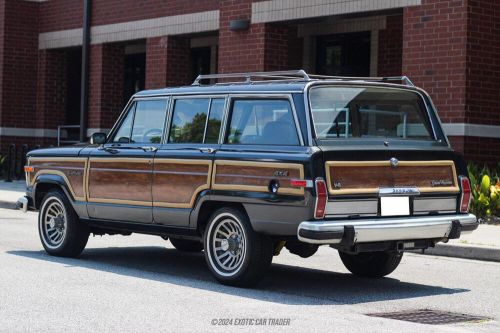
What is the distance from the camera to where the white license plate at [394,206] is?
9.09 meters

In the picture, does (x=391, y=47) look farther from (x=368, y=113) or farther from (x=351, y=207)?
(x=351, y=207)

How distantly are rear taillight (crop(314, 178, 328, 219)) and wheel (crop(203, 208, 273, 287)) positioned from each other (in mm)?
759

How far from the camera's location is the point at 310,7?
19.8 m

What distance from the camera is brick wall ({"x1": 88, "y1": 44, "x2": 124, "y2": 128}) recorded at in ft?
85.4

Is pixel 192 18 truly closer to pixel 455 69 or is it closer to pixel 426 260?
pixel 455 69

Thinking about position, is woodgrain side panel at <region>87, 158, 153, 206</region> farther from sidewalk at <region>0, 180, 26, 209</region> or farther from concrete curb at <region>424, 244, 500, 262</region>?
sidewalk at <region>0, 180, 26, 209</region>

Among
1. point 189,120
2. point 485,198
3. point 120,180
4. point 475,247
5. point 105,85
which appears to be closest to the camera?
point 189,120

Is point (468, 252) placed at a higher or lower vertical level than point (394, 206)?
lower

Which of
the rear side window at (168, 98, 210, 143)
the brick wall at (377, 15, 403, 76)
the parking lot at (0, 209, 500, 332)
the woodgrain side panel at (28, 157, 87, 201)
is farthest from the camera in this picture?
the brick wall at (377, 15, 403, 76)

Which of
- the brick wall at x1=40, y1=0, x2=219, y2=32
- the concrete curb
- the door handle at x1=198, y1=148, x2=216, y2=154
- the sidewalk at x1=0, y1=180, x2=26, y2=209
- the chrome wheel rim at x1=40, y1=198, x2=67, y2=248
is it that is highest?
the brick wall at x1=40, y1=0, x2=219, y2=32

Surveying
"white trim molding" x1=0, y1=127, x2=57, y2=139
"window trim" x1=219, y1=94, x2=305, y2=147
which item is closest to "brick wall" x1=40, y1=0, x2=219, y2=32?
"white trim molding" x1=0, y1=127, x2=57, y2=139

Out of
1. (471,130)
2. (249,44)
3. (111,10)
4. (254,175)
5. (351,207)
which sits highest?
(111,10)

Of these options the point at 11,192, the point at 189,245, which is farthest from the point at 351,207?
the point at 11,192

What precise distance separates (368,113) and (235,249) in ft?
6.05
